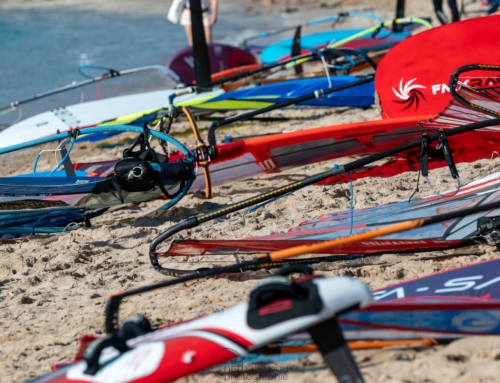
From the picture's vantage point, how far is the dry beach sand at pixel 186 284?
218 centimetres

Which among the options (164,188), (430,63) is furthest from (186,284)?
(430,63)

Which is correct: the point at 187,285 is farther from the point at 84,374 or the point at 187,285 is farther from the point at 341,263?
the point at 84,374

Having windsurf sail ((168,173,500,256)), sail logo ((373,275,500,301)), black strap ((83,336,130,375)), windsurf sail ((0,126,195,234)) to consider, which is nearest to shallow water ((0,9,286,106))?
windsurf sail ((0,126,195,234))

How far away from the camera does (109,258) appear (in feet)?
12.1

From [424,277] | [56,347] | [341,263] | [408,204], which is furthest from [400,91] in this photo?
[56,347]

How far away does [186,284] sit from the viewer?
3229mm

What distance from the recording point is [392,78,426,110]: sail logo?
4902mm

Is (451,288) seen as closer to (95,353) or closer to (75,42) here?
(95,353)

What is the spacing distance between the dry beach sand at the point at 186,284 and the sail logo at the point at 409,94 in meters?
0.73

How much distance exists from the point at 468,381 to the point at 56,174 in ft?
12.2

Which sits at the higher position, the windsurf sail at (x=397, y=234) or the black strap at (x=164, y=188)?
the black strap at (x=164, y=188)

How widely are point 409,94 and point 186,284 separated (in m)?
2.56

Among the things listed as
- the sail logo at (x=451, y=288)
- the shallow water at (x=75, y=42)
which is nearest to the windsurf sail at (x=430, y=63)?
the sail logo at (x=451, y=288)

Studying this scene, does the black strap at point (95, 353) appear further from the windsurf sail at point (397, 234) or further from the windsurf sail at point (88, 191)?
the windsurf sail at point (88, 191)
